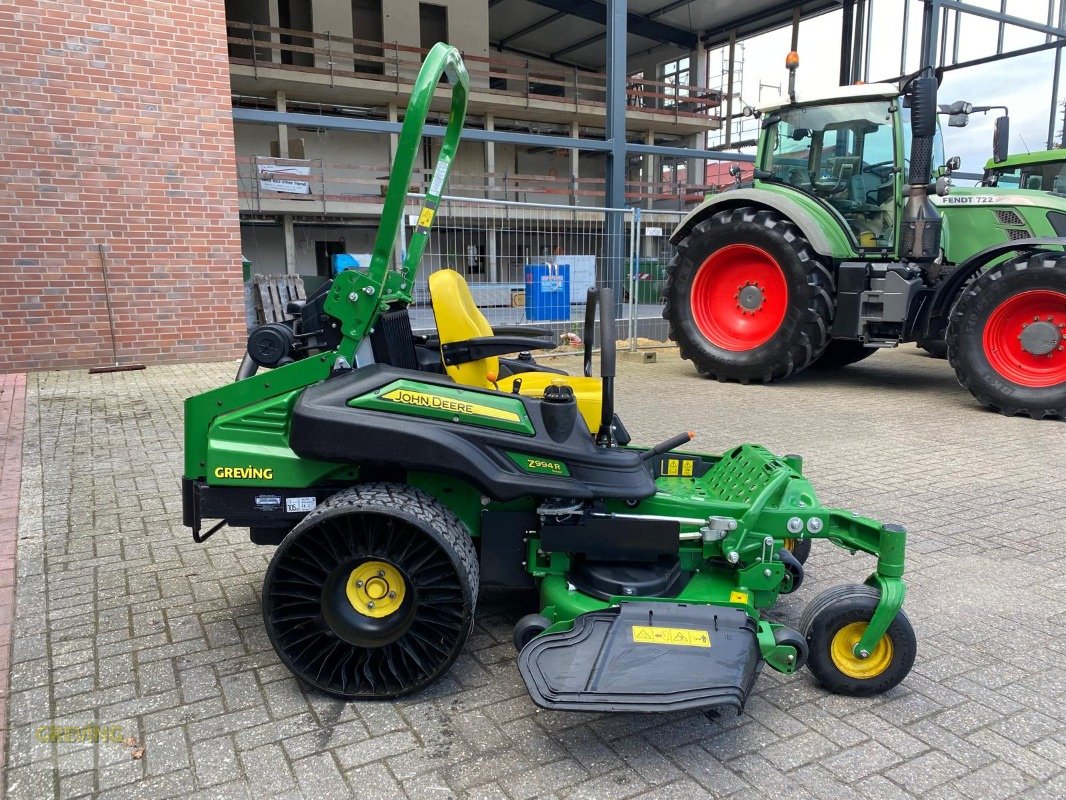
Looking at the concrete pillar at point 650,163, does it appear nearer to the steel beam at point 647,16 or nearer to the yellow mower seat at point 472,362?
the steel beam at point 647,16

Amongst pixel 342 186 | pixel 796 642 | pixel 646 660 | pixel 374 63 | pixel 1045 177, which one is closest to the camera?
pixel 646 660

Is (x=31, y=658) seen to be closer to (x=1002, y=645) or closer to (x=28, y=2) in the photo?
(x=1002, y=645)

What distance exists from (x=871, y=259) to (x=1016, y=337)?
152 cm

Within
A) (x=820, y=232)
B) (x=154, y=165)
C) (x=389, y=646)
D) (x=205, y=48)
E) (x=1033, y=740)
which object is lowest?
(x=1033, y=740)

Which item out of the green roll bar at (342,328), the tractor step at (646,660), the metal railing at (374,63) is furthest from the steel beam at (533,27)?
the tractor step at (646,660)

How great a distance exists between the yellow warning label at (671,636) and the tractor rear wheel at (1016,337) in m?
5.59

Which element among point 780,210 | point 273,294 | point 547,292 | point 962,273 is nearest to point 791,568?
point 962,273

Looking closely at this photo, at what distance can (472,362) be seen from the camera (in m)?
3.38

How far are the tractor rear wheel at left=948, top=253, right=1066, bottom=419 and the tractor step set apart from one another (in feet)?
17.8

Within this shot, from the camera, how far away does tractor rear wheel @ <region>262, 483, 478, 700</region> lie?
2502 mm

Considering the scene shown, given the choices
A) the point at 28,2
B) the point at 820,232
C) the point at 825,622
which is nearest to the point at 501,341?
the point at 825,622

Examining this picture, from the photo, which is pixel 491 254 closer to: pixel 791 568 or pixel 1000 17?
pixel 791 568

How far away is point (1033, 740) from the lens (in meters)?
2.35

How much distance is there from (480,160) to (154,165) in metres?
16.0
